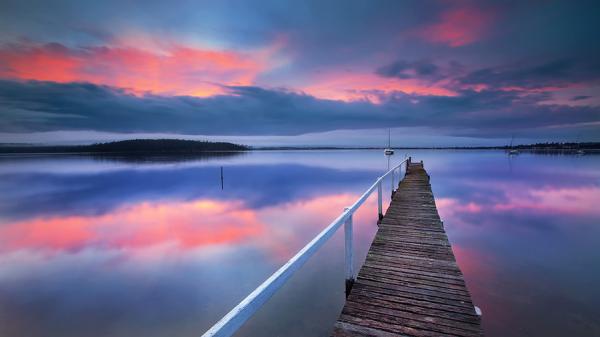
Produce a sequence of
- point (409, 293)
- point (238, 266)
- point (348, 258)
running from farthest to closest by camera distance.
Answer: point (238, 266) → point (348, 258) → point (409, 293)

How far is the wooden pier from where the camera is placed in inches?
127

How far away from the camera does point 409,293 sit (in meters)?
3.96

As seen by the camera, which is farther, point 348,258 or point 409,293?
point 348,258

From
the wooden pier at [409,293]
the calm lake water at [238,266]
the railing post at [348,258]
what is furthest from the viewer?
the calm lake water at [238,266]

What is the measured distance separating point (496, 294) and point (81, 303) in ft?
30.4

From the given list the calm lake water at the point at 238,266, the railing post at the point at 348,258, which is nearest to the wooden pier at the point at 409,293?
the railing post at the point at 348,258

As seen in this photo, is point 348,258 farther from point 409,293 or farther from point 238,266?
point 238,266

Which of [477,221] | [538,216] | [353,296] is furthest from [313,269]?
[538,216]

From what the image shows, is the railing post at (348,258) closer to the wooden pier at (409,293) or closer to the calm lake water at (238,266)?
the wooden pier at (409,293)

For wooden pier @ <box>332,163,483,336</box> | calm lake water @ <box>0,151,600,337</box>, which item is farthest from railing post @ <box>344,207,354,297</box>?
calm lake water @ <box>0,151,600,337</box>

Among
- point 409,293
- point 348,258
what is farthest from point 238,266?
point 409,293

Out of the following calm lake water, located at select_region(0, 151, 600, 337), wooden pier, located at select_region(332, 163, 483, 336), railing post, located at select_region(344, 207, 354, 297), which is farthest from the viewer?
calm lake water, located at select_region(0, 151, 600, 337)

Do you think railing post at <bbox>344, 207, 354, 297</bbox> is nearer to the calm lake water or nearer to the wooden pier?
the wooden pier

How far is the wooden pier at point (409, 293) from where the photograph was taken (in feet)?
10.6
